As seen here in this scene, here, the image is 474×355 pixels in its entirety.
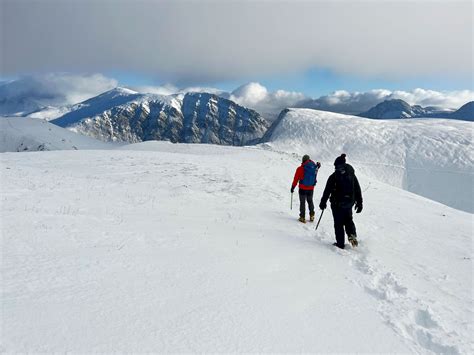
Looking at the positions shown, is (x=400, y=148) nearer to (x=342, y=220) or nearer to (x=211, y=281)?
(x=342, y=220)

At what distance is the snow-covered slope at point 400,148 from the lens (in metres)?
50.8

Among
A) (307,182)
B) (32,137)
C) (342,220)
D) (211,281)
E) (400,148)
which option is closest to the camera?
(211,281)

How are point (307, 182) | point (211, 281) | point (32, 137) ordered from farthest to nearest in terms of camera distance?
point (32, 137) → point (307, 182) → point (211, 281)

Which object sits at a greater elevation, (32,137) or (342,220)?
(32,137)

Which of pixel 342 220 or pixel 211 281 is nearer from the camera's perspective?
pixel 211 281

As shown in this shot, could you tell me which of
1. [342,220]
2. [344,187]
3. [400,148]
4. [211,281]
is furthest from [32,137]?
[400,148]

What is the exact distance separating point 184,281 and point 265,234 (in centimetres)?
419

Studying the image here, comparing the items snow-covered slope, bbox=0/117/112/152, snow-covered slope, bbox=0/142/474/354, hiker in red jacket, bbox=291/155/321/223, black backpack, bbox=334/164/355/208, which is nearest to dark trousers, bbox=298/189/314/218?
hiker in red jacket, bbox=291/155/321/223

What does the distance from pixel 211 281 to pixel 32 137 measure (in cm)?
5113

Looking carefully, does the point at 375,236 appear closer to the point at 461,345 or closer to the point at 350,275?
the point at 350,275

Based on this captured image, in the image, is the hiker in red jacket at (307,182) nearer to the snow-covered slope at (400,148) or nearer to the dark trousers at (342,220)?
the dark trousers at (342,220)

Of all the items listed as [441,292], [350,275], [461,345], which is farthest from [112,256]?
[441,292]

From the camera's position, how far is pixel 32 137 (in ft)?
151

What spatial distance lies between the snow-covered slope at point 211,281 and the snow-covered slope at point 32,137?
38.1 m
